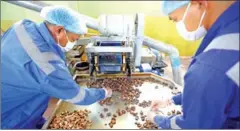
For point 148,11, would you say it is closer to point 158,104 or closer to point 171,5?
point 158,104

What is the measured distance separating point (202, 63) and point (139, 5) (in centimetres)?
450

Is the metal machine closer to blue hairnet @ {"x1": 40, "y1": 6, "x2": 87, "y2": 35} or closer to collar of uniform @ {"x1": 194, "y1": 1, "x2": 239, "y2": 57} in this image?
blue hairnet @ {"x1": 40, "y1": 6, "x2": 87, "y2": 35}

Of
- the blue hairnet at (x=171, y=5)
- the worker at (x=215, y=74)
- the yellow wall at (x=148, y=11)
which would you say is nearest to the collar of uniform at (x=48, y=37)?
the blue hairnet at (x=171, y=5)

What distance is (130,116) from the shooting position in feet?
6.16

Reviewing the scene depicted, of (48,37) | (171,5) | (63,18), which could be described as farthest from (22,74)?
(171,5)

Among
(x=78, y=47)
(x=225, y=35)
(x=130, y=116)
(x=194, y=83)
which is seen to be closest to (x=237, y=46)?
(x=225, y=35)

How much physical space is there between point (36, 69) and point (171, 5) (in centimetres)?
93

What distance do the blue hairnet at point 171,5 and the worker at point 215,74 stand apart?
0.06 feet

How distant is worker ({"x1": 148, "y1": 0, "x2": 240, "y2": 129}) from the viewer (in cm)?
95

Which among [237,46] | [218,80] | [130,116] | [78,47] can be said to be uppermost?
[237,46]

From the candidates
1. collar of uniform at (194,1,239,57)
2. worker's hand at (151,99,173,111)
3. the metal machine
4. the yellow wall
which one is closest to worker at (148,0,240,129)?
collar of uniform at (194,1,239,57)

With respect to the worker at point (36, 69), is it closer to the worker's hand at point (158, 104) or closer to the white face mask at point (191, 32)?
the worker's hand at point (158, 104)

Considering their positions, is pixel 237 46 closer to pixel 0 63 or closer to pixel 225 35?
pixel 225 35

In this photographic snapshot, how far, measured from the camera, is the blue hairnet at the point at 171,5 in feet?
3.76
